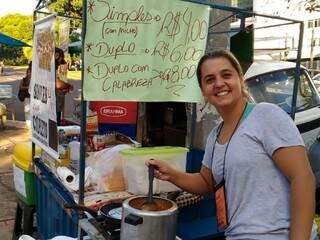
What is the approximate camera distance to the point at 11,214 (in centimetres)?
514

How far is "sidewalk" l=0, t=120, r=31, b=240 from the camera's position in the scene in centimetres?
482

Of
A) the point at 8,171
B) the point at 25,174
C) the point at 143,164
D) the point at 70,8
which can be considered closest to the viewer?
the point at 143,164

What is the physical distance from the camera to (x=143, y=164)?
2.83m

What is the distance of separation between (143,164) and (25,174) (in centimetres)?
154

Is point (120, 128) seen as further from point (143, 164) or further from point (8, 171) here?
point (8, 171)

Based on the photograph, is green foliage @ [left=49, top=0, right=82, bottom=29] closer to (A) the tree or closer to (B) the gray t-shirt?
(A) the tree

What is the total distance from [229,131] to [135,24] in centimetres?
97

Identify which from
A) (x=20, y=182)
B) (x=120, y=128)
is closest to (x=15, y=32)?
(x=120, y=128)

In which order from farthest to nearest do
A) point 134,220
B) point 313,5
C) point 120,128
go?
1. point 313,5
2. point 120,128
3. point 134,220

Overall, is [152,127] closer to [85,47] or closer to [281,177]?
[85,47]

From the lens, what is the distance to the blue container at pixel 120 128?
14.1ft

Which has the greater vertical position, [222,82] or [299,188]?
[222,82]

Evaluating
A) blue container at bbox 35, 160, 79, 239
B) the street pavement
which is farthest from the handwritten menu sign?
the street pavement

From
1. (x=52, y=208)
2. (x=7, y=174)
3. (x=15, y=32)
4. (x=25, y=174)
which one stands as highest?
(x=15, y=32)
